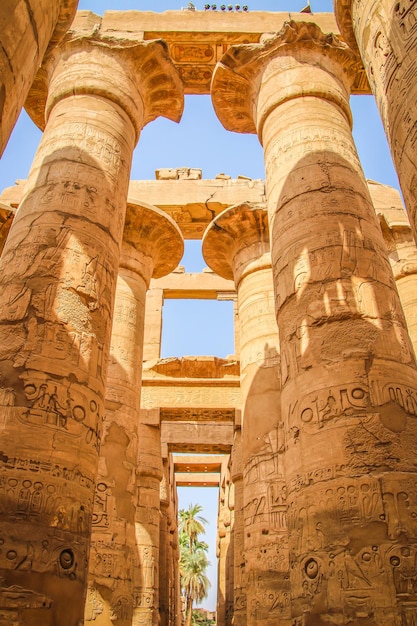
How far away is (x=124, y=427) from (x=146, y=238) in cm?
357

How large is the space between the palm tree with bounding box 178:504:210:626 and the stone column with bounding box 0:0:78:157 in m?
28.7

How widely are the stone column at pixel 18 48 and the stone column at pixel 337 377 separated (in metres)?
2.73

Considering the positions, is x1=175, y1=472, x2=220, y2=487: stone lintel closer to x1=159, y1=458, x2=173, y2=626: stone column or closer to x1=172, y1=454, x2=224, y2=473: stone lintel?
x1=172, y1=454, x2=224, y2=473: stone lintel

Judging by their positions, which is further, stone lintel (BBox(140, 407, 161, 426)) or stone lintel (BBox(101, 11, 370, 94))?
stone lintel (BBox(140, 407, 161, 426))

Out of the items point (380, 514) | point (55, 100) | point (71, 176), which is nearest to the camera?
point (380, 514)

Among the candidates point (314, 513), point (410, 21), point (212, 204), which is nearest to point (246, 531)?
point (314, 513)

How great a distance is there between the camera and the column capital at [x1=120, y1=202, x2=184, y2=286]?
926cm

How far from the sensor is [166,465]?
13438mm

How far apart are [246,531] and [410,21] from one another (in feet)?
21.1

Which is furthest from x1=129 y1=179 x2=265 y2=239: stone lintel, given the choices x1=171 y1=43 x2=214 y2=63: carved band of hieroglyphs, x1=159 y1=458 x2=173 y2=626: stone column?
x1=159 y1=458 x2=173 y2=626: stone column

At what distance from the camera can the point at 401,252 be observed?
10008 mm

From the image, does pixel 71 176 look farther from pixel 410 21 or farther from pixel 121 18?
pixel 121 18

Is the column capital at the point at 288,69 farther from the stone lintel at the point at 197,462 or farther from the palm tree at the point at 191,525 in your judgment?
the palm tree at the point at 191,525

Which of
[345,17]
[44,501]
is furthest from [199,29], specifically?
[44,501]
